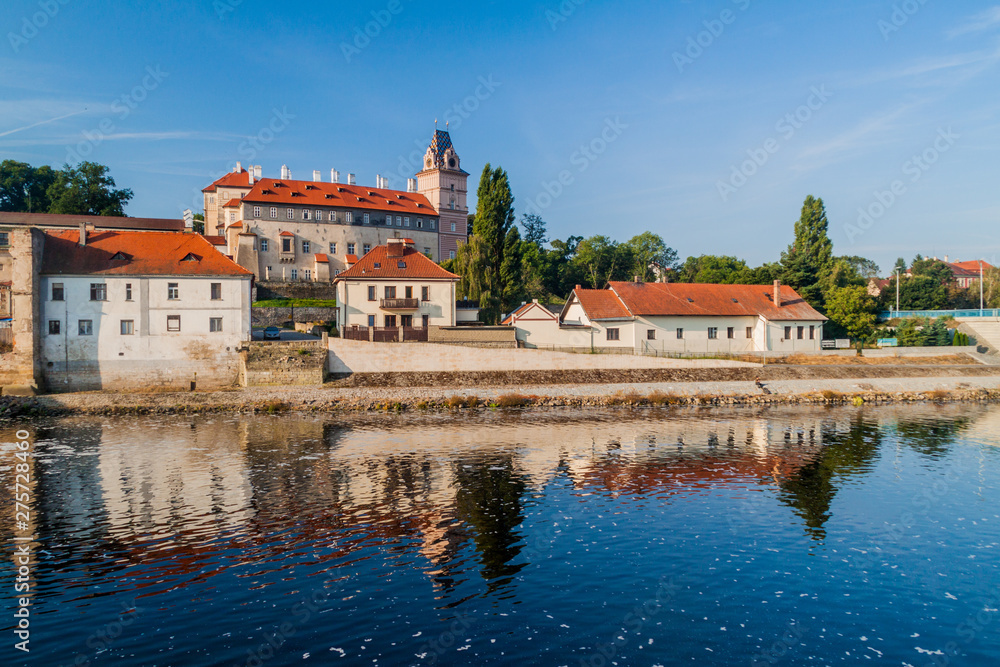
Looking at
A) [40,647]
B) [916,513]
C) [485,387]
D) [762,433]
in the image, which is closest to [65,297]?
[485,387]

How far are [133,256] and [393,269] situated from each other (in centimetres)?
1673

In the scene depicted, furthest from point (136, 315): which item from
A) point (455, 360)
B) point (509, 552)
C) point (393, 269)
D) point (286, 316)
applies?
point (509, 552)

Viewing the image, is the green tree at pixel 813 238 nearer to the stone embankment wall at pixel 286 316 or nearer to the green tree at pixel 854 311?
the green tree at pixel 854 311

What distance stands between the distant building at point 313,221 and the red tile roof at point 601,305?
30180 millimetres

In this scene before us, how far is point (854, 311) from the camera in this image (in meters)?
56.2

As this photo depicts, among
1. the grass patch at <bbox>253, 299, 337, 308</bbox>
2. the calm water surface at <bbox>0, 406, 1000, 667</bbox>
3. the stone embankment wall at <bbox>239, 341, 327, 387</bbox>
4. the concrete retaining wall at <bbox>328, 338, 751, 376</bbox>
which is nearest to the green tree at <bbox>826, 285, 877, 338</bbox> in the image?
the concrete retaining wall at <bbox>328, 338, 751, 376</bbox>

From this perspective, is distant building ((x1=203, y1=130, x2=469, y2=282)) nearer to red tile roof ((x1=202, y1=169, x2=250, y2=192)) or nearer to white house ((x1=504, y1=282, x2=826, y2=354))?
red tile roof ((x1=202, y1=169, x2=250, y2=192))

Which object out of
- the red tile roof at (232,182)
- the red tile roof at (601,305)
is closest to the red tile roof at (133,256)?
the red tile roof at (601,305)

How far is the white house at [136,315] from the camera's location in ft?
120

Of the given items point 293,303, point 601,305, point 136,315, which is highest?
point 293,303

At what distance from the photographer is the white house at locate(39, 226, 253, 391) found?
120 feet

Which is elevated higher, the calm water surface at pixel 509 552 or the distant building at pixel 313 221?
the distant building at pixel 313 221

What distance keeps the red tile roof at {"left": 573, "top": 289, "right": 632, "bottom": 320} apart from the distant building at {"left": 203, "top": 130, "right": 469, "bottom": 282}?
30.2 meters

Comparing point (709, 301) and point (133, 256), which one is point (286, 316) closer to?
point (133, 256)
